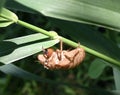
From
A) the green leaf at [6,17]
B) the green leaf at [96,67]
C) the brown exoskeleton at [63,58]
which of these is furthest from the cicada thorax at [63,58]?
the green leaf at [96,67]

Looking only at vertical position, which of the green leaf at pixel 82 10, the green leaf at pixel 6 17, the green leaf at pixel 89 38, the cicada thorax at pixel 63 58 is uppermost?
the green leaf at pixel 82 10

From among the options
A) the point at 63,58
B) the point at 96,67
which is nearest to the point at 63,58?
the point at 63,58

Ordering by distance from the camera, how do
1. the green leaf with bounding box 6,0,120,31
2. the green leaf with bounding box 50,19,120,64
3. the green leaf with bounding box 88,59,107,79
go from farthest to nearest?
the green leaf with bounding box 88,59,107,79, the green leaf with bounding box 50,19,120,64, the green leaf with bounding box 6,0,120,31

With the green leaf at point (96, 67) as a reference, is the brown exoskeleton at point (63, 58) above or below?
above

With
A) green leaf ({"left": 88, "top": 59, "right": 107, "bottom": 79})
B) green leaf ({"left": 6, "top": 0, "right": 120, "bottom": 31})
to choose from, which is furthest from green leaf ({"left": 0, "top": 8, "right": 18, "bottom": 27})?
green leaf ({"left": 88, "top": 59, "right": 107, "bottom": 79})

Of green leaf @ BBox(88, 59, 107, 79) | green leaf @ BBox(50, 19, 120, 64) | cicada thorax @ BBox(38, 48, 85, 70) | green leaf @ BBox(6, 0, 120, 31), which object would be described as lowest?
green leaf @ BBox(88, 59, 107, 79)

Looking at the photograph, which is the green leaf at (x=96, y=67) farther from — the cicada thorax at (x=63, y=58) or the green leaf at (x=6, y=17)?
the green leaf at (x=6, y=17)

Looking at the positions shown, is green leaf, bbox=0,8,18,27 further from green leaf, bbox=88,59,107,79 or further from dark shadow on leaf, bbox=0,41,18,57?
green leaf, bbox=88,59,107,79
